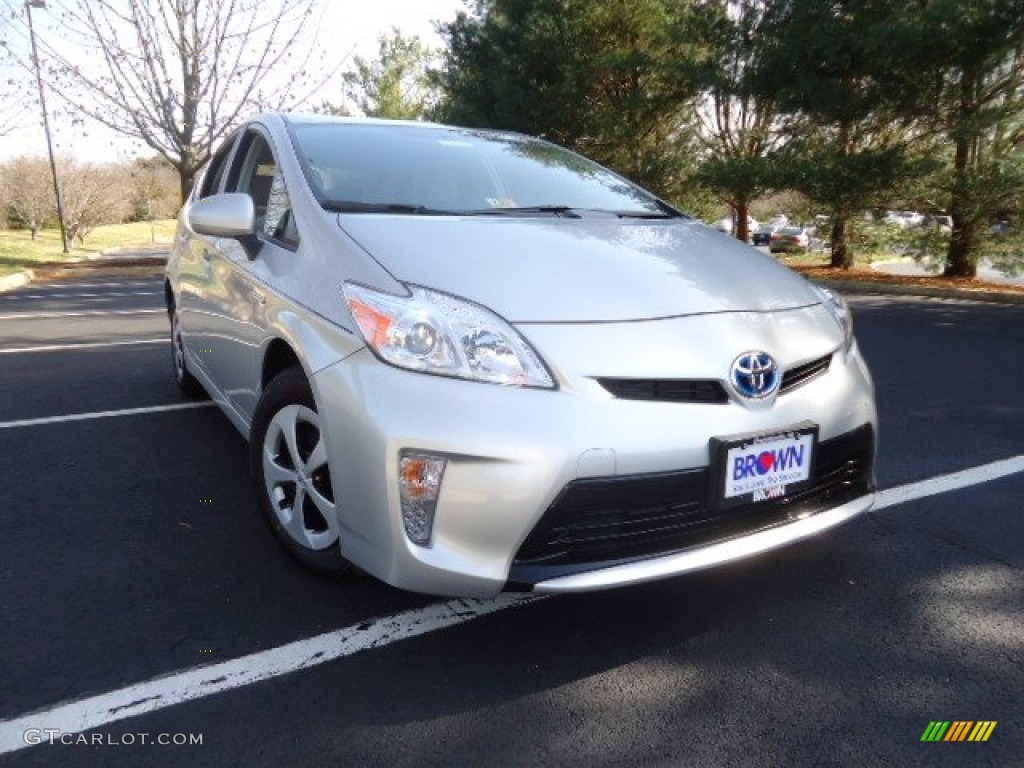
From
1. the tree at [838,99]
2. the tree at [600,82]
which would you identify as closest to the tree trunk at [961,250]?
the tree at [838,99]

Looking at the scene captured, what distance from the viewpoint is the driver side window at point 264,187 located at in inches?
104

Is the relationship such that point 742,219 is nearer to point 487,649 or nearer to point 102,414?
point 102,414

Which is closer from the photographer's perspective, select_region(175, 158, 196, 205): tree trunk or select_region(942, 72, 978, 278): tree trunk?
select_region(942, 72, 978, 278): tree trunk

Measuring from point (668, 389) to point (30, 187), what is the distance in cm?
3203

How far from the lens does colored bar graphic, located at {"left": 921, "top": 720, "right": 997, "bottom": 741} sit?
1.75 m

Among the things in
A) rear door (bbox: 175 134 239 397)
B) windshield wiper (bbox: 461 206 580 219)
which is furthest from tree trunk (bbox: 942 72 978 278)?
rear door (bbox: 175 134 239 397)

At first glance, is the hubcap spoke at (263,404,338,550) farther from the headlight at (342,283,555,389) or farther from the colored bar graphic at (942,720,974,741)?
the colored bar graphic at (942,720,974,741)

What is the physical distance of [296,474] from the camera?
93.0 inches

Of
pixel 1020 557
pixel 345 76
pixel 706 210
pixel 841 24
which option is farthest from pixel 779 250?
pixel 1020 557

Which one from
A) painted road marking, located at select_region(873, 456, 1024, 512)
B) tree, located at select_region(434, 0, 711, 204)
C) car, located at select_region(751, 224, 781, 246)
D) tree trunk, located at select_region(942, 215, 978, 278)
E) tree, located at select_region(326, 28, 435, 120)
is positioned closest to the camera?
painted road marking, located at select_region(873, 456, 1024, 512)

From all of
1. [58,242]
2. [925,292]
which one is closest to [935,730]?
[925,292]

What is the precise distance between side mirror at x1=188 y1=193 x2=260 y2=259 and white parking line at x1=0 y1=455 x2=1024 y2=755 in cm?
138

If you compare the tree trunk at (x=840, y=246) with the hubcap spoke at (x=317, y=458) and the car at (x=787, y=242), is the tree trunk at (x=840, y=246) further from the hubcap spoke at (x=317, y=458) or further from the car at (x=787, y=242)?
the hubcap spoke at (x=317, y=458)

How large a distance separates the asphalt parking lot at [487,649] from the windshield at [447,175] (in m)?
1.30
